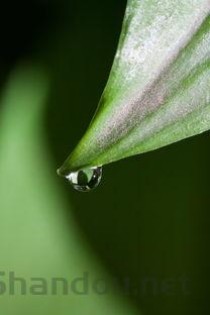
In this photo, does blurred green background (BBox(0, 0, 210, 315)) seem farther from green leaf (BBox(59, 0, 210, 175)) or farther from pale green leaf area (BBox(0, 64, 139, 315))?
green leaf (BBox(59, 0, 210, 175))

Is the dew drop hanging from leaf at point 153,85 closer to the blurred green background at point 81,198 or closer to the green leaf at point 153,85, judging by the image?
the green leaf at point 153,85

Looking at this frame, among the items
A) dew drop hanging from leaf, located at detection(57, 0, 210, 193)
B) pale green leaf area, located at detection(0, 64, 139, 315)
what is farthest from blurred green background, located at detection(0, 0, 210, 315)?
dew drop hanging from leaf, located at detection(57, 0, 210, 193)

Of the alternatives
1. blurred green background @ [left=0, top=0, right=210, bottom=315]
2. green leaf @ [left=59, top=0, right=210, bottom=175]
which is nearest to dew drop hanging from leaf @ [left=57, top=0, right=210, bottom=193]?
green leaf @ [left=59, top=0, right=210, bottom=175]

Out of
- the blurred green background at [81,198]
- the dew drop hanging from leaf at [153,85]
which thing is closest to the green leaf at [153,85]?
the dew drop hanging from leaf at [153,85]

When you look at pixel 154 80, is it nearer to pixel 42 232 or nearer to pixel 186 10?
pixel 186 10

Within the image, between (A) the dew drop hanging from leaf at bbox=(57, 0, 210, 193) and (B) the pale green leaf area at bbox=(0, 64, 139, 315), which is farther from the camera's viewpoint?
(B) the pale green leaf area at bbox=(0, 64, 139, 315)

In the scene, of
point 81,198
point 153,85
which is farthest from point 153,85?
point 81,198
